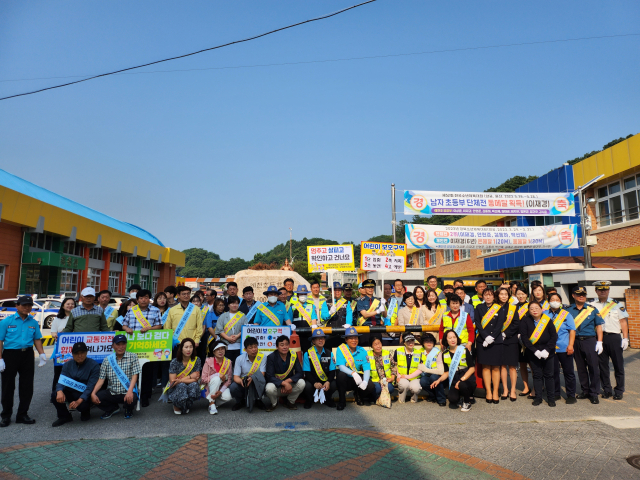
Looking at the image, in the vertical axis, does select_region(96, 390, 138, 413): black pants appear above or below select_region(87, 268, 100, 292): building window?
below

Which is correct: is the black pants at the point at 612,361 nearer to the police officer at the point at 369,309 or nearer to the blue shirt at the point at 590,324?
the blue shirt at the point at 590,324

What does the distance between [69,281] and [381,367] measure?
94.6 feet

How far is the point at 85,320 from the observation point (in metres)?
7.03

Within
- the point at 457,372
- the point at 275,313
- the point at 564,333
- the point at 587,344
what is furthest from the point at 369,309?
the point at 587,344

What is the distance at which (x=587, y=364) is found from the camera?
24.2 ft

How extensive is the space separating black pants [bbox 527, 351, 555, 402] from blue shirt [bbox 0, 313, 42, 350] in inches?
304

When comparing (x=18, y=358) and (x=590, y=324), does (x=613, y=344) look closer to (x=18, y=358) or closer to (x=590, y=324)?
(x=590, y=324)

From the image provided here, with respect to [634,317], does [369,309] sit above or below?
above

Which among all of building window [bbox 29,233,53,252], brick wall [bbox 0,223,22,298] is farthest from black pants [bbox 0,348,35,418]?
building window [bbox 29,233,53,252]

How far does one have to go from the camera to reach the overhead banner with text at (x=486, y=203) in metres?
14.3

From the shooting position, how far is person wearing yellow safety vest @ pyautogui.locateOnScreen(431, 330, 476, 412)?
263 inches

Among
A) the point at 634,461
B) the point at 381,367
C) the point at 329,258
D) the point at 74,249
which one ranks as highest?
the point at 74,249

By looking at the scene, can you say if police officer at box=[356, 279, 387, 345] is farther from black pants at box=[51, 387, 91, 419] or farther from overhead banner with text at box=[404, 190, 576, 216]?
overhead banner with text at box=[404, 190, 576, 216]

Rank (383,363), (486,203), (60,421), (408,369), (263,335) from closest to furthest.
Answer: (60,421), (383,363), (408,369), (263,335), (486,203)
